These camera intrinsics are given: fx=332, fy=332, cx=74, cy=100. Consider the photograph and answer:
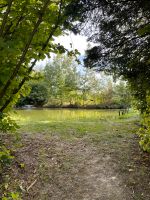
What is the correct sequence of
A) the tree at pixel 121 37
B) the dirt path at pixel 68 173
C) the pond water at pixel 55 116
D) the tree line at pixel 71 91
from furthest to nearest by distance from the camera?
the tree line at pixel 71 91 → the pond water at pixel 55 116 → the dirt path at pixel 68 173 → the tree at pixel 121 37

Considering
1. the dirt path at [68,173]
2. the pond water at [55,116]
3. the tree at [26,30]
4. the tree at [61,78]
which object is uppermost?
the tree at [61,78]

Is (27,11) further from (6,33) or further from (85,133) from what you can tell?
(85,133)

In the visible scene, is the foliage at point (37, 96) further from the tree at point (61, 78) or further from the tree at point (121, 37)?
the tree at point (121, 37)

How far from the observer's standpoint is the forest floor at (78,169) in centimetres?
502

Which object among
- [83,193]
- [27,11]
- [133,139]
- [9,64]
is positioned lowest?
[83,193]

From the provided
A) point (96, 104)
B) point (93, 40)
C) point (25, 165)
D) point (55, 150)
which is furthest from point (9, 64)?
point (96, 104)

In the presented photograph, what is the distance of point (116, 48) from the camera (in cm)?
506

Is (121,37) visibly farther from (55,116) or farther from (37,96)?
(37,96)

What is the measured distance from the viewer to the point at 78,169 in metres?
5.91

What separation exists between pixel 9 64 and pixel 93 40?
246 cm

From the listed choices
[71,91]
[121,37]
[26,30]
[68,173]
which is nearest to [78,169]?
[68,173]

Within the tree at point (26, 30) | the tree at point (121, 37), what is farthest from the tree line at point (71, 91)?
the tree at point (26, 30)

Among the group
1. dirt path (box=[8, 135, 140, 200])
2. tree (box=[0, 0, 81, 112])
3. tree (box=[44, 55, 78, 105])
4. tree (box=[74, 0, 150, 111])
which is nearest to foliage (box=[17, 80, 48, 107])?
tree (box=[44, 55, 78, 105])

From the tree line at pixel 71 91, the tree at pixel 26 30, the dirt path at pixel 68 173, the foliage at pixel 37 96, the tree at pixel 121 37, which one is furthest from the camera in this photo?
the foliage at pixel 37 96
